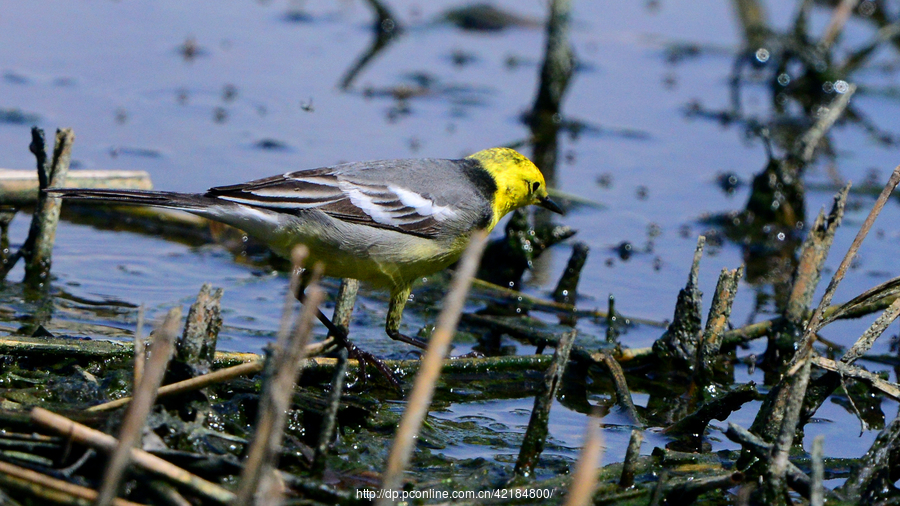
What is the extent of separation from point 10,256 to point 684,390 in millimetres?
4415

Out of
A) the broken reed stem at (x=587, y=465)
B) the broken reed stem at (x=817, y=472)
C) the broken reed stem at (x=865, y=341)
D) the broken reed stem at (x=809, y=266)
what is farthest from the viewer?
the broken reed stem at (x=809, y=266)

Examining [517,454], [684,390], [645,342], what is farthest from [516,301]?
[517,454]

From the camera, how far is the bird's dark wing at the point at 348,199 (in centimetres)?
606

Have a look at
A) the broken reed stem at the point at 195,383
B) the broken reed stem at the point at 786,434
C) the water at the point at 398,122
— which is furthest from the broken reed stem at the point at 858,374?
the broken reed stem at the point at 195,383

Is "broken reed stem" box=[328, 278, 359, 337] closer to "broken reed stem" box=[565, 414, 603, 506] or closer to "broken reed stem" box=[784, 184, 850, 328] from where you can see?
"broken reed stem" box=[784, 184, 850, 328]

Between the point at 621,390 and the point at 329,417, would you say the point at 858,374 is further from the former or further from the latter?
the point at 329,417

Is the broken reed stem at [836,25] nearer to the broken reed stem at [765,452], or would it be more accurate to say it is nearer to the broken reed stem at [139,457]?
the broken reed stem at [765,452]

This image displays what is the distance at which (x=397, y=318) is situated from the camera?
21.5 feet

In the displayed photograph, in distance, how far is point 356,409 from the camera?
5078mm

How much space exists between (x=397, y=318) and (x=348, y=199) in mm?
842

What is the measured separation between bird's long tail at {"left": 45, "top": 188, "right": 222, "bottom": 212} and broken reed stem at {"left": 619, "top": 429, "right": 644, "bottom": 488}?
2.86m

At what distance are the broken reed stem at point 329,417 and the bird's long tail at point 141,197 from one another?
2009mm

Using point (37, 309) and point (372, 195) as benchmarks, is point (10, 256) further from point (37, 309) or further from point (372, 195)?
point (372, 195)

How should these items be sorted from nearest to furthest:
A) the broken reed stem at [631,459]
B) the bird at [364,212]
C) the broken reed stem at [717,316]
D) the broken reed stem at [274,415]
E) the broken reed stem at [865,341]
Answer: the broken reed stem at [274,415] < the broken reed stem at [631,459] < the broken reed stem at [865,341] < the broken reed stem at [717,316] < the bird at [364,212]
